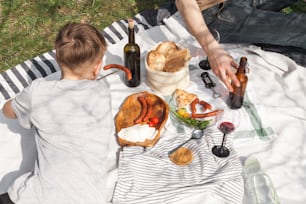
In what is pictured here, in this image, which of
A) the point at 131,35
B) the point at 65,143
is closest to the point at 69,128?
the point at 65,143

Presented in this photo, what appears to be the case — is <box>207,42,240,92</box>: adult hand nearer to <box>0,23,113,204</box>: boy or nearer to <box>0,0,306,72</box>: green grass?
<box>0,23,113,204</box>: boy

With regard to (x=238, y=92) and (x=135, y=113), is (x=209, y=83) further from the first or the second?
(x=135, y=113)

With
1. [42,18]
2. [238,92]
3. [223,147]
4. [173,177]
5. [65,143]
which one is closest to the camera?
[65,143]

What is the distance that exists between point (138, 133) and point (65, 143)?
487 millimetres

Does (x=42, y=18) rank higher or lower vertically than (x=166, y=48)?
higher

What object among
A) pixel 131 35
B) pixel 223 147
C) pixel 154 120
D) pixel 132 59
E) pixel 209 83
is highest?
pixel 131 35

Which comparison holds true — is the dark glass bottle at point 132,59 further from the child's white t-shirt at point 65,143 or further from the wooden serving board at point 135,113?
the child's white t-shirt at point 65,143

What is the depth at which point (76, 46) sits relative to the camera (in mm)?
2051

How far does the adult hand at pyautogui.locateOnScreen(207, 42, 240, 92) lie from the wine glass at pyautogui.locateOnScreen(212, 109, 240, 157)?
0.56 feet

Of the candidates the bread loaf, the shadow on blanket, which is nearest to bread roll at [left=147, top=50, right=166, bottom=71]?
the bread loaf

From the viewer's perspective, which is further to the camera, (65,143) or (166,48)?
(166,48)

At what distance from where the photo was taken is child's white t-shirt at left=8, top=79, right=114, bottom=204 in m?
1.94

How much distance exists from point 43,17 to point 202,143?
226cm

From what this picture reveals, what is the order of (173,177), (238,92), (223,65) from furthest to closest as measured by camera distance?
(238,92) < (223,65) < (173,177)
